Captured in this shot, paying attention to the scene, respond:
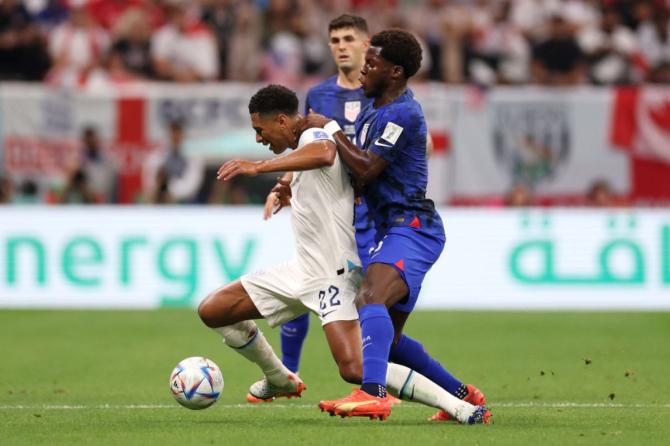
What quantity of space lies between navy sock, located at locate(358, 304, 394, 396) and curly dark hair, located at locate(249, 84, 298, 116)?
125cm

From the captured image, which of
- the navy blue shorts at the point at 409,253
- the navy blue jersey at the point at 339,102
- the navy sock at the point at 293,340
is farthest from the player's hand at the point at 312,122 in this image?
the navy sock at the point at 293,340

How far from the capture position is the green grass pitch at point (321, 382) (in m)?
6.91

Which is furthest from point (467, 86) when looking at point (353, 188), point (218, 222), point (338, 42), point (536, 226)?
point (353, 188)

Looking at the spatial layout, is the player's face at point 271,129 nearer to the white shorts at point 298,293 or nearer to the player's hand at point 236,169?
the player's hand at point 236,169

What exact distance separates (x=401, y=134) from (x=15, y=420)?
8.90 feet

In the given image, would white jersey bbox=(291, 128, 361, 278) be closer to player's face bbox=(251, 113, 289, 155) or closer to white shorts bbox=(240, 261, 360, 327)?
white shorts bbox=(240, 261, 360, 327)

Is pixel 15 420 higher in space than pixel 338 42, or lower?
lower

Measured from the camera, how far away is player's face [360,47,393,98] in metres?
7.29

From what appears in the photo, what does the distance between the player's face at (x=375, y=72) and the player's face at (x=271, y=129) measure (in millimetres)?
521

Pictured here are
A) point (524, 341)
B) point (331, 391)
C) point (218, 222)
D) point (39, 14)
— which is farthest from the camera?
point (39, 14)

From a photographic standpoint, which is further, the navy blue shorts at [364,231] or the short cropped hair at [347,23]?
the short cropped hair at [347,23]

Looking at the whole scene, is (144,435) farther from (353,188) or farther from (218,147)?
(218,147)

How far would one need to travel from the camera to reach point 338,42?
368 inches

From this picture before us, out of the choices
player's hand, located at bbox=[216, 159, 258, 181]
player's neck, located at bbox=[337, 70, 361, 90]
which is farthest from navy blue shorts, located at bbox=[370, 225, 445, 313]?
player's neck, located at bbox=[337, 70, 361, 90]
